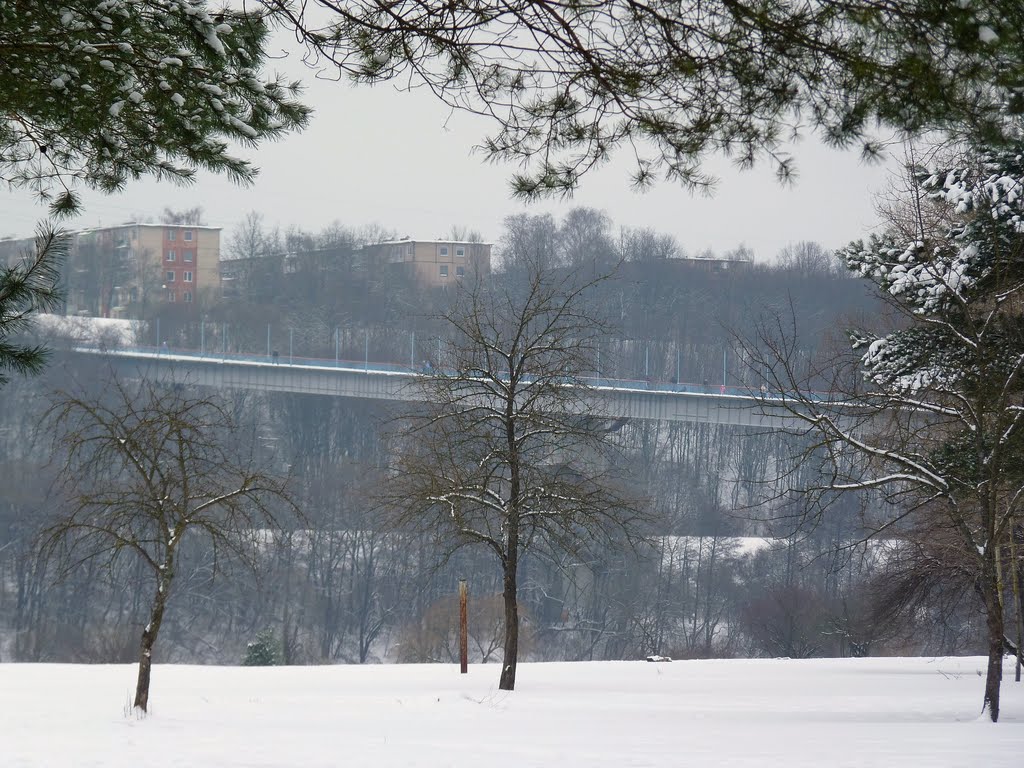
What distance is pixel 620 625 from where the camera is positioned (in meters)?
52.4

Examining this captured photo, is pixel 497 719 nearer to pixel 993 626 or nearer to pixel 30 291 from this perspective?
pixel 993 626

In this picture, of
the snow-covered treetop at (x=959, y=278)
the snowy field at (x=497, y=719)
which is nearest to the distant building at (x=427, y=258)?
the snowy field at (x=497, y=719)

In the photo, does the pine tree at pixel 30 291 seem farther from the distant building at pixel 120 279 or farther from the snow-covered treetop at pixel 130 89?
the distant building at pixel 120 279

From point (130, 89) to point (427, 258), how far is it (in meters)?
82.0

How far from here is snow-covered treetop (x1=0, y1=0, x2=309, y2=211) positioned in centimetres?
704

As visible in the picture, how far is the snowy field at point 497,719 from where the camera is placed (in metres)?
10.6

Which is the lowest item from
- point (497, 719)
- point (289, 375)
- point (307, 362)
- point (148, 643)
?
point (497, 719)

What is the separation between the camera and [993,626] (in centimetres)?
1305

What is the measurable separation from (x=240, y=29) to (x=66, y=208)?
5.86ft

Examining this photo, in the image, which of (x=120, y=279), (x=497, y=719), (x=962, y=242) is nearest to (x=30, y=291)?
(x=497, y=719)

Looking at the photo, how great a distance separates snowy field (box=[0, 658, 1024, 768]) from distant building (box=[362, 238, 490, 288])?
2423 inches

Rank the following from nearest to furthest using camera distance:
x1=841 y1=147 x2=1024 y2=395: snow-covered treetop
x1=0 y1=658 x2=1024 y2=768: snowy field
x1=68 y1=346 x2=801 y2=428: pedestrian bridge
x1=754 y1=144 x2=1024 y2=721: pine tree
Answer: x1=0 y1=658 x2=1024 y2=768: snowy field < x1=754 y1=144 x2=1024 y2=721: pine tree < x1=841 y1=147 x2=1024 y2=395: snow-covered treetop < x1=68 y1=346 x2=801 y2=428: pedestrian bridge

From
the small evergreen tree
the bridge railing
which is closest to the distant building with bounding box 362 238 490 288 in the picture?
the bridge railing

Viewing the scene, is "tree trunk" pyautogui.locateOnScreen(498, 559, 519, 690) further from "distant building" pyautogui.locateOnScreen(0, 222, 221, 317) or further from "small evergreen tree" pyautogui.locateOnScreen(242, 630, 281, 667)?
"distant building" pyautogui.locateOnScreen(0, 222, 221, 317)
